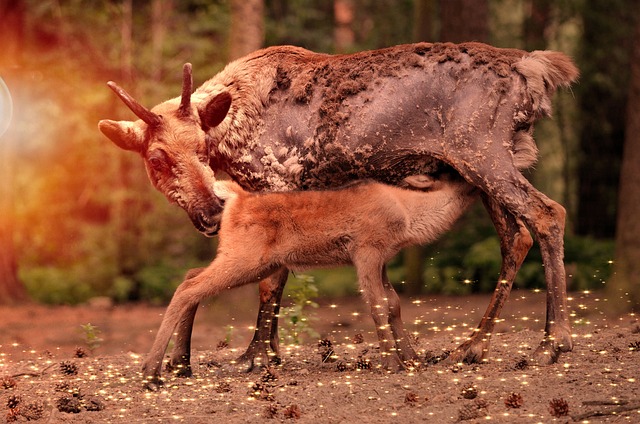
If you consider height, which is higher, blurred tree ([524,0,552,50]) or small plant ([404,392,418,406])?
blurred tree ([524,0,552,50])

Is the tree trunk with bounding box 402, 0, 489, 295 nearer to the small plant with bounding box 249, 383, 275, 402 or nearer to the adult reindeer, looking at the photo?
the adult reindeer

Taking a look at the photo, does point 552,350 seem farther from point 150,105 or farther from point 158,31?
point 158,31

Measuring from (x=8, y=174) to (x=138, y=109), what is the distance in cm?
811

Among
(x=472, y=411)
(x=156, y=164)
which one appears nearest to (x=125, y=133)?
(x=156, y=164)

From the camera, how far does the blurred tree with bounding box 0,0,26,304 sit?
48.6 feet

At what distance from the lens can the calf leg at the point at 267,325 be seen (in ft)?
25.7

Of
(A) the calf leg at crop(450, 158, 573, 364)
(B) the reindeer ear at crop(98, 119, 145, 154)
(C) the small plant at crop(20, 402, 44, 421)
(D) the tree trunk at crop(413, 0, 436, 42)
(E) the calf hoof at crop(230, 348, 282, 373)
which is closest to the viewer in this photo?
(C) the small plant at crop(20, 402, 44, 421)

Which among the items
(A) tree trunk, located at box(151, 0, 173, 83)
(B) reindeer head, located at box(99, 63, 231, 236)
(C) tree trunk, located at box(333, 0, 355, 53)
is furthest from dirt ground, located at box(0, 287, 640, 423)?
(C) tree trunk, located at box(333, 0, 355, 53)

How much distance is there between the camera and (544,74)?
743cm

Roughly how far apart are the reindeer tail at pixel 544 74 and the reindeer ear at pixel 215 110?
7.17ft

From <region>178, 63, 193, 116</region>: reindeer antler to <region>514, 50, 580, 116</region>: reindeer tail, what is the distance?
243 centimetres

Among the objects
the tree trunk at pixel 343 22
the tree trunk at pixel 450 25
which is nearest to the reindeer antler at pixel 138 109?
the tree trunk at pixel 450 25

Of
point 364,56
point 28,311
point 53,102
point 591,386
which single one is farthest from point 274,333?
point 53,102

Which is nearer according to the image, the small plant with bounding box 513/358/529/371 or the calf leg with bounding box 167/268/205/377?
the small plant with bounding box 513/358/529/371
